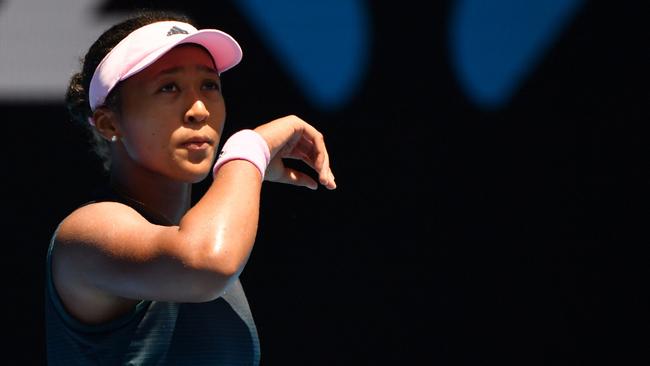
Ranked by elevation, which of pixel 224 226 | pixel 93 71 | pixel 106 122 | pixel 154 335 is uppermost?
pixel 93 71

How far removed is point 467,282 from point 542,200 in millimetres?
388

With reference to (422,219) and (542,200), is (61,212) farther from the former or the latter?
(542,200)

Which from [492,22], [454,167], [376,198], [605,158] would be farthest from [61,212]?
[605,158]

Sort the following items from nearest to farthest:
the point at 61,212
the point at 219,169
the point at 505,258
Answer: the point at 219,169 → the point at 61,212 → the point at 505,258

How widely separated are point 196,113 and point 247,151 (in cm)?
12

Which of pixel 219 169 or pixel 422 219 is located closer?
pixel 219 169

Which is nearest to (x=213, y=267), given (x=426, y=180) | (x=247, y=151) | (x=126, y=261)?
(x=126, y=261)

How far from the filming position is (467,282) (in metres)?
3.62

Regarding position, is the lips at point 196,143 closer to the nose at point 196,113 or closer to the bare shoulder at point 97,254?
the nose at point 196,113

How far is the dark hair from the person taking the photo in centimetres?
203

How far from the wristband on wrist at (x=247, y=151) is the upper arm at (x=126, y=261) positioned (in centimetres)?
19

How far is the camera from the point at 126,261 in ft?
5.74

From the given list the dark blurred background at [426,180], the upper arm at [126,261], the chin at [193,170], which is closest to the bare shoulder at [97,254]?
the upper arm at [126,261]

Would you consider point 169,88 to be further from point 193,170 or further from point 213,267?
point 213,267
